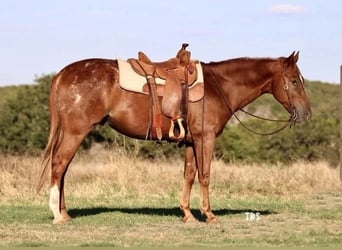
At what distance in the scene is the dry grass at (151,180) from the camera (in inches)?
589

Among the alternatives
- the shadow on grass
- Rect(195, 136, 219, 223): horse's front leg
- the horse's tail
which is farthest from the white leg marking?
Rect(195, 136, 219, 223): horse's front leg

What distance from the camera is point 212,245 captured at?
338 inches

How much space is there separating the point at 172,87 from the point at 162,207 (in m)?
2.88

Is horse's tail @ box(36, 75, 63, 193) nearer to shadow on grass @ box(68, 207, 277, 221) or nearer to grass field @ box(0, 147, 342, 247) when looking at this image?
grass field @ box(0, 147, 342, 247)

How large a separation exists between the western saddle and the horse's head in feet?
4.63

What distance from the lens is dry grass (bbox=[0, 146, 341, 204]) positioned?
589 inches

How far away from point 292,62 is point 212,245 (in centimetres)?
372

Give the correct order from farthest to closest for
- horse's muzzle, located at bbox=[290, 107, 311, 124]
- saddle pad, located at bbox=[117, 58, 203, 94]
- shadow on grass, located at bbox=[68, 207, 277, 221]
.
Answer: shadow on grass, located at bbox=[68, 207, 277, 221] → horse's muzzle, located at bbox=[290, 107, 311, 124] → saddle pad, located at bbox=[117, 58, 203, 94]

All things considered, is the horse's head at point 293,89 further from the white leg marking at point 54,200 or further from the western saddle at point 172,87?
the white leg marking at point 54,200

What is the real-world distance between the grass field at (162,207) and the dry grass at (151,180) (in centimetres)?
2

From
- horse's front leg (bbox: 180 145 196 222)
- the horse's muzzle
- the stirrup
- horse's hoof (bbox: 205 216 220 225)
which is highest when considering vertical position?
the horse's muzzle

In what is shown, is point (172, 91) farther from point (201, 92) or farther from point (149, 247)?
point (149, 247)

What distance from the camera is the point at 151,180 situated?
638 inches

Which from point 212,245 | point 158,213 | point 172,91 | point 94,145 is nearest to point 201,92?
point 172,91
